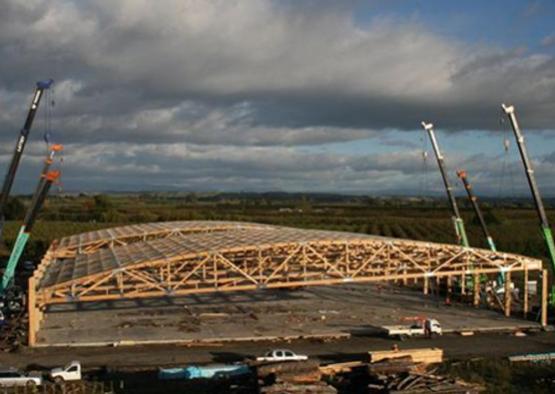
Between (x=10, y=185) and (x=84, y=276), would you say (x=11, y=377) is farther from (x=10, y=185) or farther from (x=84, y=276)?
(x=10, y=185)

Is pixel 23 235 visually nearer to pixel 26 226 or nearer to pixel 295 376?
pixel 26 226

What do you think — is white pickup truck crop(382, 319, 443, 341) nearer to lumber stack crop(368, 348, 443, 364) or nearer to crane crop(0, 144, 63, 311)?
lumber stack crop(368, 348, 443, 364)

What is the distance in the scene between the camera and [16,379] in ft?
74.3

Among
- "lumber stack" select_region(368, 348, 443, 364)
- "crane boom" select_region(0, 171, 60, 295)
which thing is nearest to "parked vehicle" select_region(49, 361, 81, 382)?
"lumber stack" select_region(368, 348, 443, 364)

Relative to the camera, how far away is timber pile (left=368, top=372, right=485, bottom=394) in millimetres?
20016

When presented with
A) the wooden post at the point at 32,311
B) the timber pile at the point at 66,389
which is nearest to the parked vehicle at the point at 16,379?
the timber pile at the point at 66,389

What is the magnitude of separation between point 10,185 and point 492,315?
89.7ft

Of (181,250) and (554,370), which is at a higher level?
(181,250)

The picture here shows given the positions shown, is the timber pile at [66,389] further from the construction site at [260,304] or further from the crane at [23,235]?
the crane at [23,235]

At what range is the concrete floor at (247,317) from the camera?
31891 millimetres

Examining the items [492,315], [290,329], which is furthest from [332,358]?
[492,315]

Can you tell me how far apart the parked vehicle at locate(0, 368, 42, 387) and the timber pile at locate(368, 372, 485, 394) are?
11.0m

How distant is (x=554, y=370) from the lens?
82.1 ft

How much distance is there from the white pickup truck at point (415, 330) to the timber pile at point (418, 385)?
382 inches
